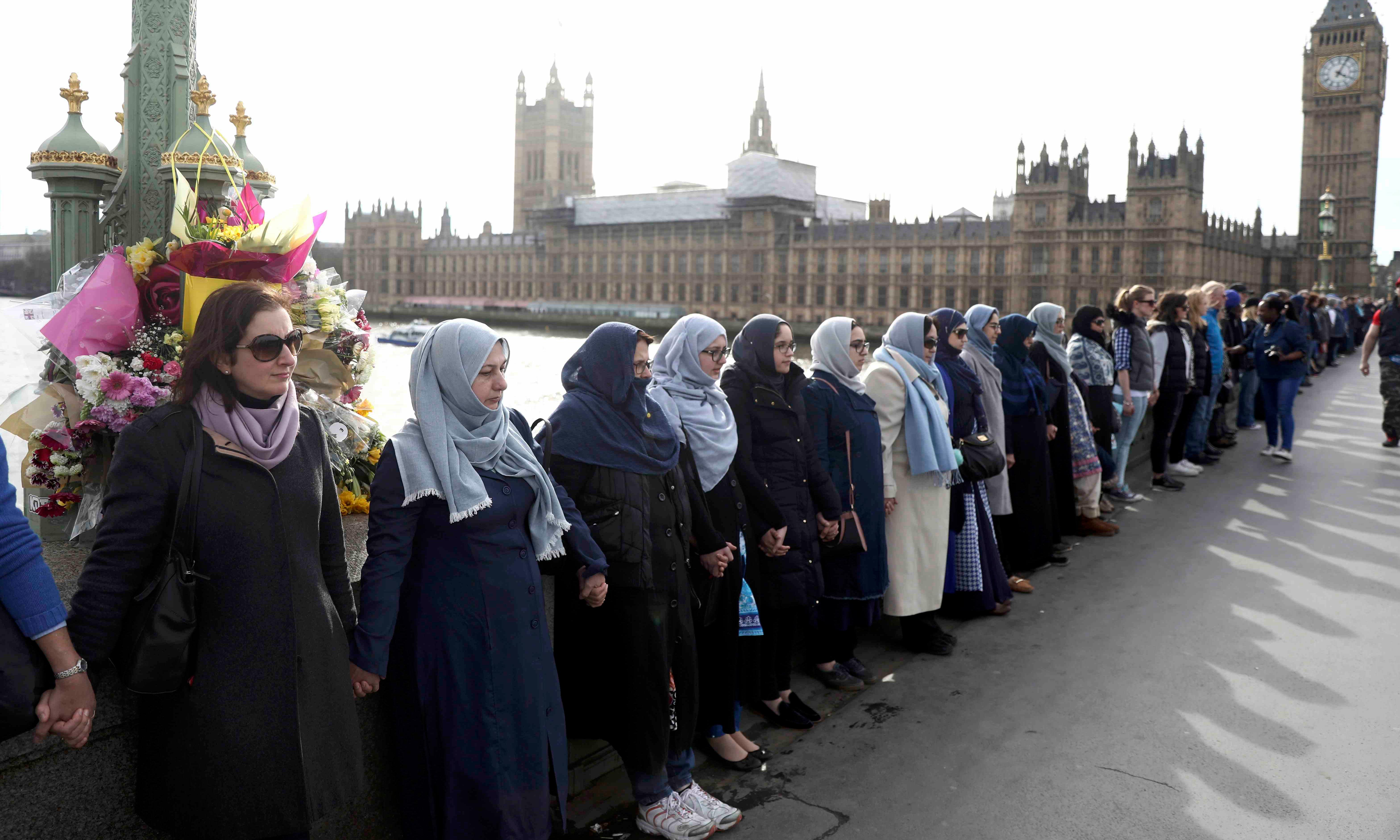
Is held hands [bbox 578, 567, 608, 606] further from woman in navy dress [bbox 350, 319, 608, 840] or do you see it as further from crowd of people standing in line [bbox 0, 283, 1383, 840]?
woman in navy dress [bbox 350, 319, 608, 840]

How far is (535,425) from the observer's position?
2406 millimetres

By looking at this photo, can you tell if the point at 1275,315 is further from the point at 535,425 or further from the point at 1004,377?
the point at 535,425

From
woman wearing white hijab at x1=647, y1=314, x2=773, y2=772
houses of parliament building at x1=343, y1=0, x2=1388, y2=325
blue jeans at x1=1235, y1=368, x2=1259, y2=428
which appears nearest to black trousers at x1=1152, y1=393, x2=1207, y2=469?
blue jeans at x1=1235, y1=368, x2=1259, y2=428

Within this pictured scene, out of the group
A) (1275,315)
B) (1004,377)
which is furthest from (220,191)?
(1275,315)

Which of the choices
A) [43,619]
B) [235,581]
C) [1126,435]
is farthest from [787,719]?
[1126,435]

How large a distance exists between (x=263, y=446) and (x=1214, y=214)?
52963mm

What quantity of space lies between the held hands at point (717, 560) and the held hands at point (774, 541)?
0.29 metres

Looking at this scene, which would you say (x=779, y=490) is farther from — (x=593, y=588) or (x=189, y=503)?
(x=189, y=503)

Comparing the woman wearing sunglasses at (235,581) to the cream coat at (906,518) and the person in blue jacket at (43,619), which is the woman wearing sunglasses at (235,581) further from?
the cream coat at (906,518)

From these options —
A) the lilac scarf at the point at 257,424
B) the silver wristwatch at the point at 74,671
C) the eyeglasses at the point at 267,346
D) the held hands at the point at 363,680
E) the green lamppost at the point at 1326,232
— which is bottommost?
the held hands at the point at 363,680

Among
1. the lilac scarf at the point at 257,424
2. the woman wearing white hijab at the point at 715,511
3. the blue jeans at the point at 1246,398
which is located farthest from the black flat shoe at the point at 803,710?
the blue jeans at the point at 1246,398

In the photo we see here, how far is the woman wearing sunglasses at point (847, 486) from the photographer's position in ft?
11.1

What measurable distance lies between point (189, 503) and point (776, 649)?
1.91 meters

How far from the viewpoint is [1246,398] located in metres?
9.85
